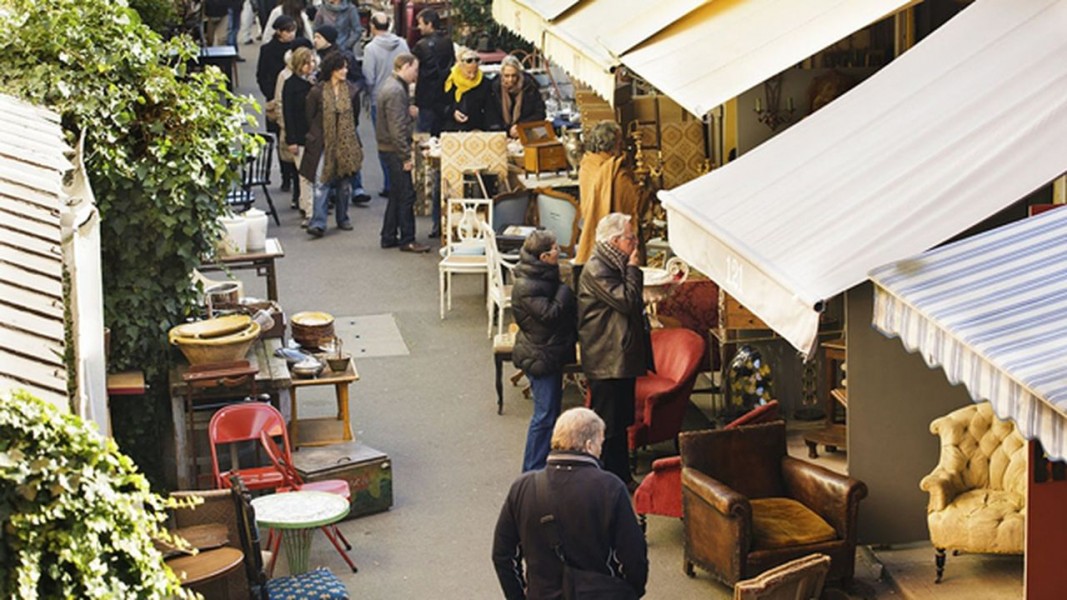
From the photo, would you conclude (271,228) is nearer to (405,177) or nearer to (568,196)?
(405,177)

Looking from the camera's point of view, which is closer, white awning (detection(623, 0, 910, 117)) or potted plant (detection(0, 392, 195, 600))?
potted plant (detection(0, 392, 195, 600))

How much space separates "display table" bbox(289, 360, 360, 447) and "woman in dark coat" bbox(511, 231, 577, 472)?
1.41 meters

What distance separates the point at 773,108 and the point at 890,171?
3.48m

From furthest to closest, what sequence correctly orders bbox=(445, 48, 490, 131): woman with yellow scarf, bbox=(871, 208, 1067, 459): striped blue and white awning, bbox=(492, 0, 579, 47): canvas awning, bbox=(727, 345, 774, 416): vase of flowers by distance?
bbox=(445, 48, 490, 131): woman with yellow scarf → bbox=(492, 0, 579, 47): canvas awning → bbox=(727, 345, 774, 416): vase of flowers → bbox=(871, 208, 1067, 459): striped blue and white awning

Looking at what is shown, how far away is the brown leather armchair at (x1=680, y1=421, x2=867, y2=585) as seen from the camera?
9.06 meters

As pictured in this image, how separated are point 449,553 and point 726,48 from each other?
3694mm

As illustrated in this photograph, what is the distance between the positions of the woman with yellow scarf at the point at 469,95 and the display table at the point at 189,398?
801cm

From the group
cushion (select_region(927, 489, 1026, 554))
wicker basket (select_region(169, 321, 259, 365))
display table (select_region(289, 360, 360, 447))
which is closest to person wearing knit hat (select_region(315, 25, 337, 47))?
display table (select_region(289, 360, 360, 447))

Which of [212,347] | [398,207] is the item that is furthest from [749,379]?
[398,207]

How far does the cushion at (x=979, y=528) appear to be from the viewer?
8773 millimetres

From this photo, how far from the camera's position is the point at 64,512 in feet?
15.3

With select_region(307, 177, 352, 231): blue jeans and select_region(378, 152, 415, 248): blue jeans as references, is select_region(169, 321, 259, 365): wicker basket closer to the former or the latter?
select_region(378, 152, 415, 248): blue jeans

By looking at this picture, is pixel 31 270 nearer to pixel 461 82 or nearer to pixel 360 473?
pixel 360 473

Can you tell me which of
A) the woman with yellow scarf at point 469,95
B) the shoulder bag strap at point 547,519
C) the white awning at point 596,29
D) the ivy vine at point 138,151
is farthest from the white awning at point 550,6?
the shoulder bag strap at point 547,519
